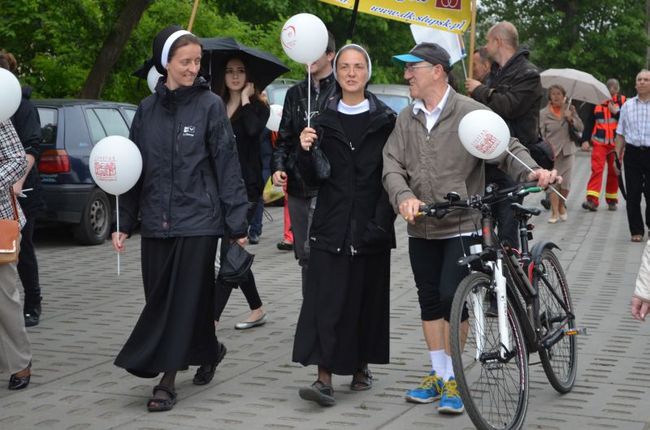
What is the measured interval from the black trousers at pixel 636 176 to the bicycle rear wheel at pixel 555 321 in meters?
7.91

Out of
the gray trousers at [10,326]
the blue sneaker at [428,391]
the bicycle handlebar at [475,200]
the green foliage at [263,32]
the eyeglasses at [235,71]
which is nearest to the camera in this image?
the bicycle handlebar at [475,200]

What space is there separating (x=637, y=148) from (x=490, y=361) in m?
9.17

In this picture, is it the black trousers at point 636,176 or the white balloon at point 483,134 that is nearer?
the white balloon at point 483,134

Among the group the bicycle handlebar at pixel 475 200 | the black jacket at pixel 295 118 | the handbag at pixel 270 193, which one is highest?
the black jacket at pixel 295 118

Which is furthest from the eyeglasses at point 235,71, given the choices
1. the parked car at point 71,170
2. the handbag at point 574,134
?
the handbag at point 574,134

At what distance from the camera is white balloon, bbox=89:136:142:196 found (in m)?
6.50

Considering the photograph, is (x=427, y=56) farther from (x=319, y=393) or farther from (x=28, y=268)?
(x=28, y=268)

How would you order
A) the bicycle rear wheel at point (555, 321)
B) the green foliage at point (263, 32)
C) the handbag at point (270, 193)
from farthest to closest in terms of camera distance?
the green foliage at point (263, 32), the handbag at point (270, 193), the bicycle rear wheel at point (555, 321)

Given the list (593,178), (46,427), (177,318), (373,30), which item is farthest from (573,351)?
(373,30)

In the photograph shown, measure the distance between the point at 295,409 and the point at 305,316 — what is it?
499 mm

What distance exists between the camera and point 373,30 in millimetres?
40969

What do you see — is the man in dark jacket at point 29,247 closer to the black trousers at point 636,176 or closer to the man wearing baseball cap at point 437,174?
the man wearing baseball cap at point 437,174

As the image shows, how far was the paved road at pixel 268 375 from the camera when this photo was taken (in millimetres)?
6344

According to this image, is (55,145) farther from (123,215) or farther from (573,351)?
(573,351)
